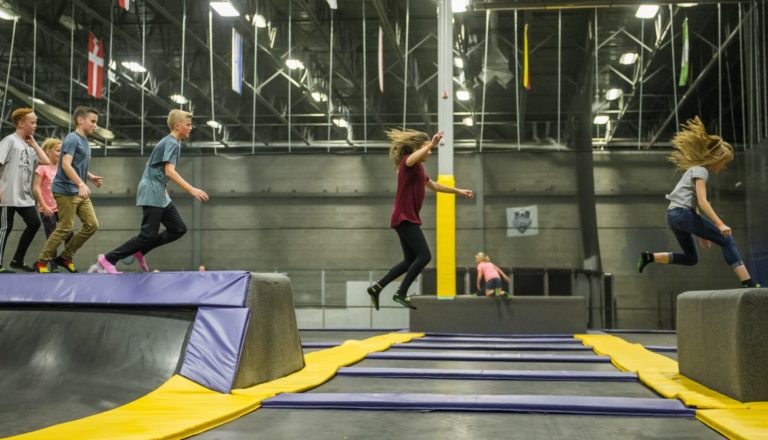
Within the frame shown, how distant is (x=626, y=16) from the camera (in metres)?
12.6

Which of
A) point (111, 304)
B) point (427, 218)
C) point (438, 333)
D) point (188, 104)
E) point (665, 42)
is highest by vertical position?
point (665, 42)

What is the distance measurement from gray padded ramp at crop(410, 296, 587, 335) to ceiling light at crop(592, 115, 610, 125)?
162 inches

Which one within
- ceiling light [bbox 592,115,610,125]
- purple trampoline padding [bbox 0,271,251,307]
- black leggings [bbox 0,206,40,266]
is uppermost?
ceiling light [bbox 592,115,610,125]

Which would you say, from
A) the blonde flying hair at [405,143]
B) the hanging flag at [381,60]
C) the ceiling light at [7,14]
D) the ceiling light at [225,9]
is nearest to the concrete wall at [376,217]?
the hanging flag at [381,60]

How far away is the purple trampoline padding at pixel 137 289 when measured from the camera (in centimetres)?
379

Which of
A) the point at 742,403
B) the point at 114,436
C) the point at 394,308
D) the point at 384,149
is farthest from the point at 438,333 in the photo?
the point at 114,436

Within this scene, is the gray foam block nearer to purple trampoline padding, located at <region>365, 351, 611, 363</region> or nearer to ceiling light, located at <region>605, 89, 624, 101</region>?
purple trampoline padding, located at <region>365, 351, 611, 363</region>

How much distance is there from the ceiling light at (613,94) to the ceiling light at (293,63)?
17.5 feet

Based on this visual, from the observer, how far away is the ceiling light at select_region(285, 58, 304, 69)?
42.1 feet

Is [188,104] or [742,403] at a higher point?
[188,104]

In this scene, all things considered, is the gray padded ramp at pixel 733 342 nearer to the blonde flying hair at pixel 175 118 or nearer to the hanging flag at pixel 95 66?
the blonde flying hair at pixel 175 118

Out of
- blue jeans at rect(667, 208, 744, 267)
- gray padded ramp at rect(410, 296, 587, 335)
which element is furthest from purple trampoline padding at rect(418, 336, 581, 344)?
blue jeans at rect(667, 208, 744, 267)

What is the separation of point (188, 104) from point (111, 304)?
9330 millimetres

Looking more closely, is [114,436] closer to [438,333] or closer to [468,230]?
[438,333]
